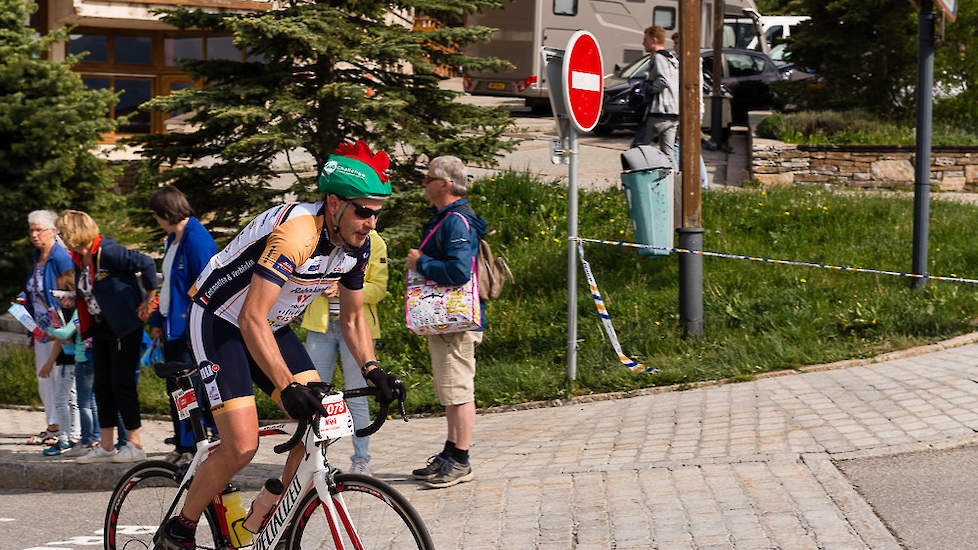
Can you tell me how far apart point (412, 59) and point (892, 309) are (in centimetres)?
526

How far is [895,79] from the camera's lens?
63.9ft

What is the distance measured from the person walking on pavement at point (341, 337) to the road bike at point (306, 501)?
190 centimetres

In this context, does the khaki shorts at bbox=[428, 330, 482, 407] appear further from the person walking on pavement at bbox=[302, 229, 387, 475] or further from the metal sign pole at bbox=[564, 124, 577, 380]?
the metal sign pole at bbox=[564, 124, 577, 380]

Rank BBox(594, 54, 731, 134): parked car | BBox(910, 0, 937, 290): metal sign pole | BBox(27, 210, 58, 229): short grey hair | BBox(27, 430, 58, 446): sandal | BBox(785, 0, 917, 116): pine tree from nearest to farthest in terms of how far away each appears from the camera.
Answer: BBox(27, 210, 58, 229): short grey hair
BBox(27, 430, 58, 446): sandal
BBox(910, 0, 937, 290): metal sign pole
BBox(785, 0, 917, 116): pine tree
BBox(594, 54, 731, 134): parked car

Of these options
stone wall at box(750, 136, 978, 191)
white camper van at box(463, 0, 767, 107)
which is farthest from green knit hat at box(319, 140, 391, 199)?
white camper van at box(463, 0, 767, 107)

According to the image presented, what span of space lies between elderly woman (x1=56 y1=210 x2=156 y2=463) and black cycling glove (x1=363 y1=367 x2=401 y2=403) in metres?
3.72

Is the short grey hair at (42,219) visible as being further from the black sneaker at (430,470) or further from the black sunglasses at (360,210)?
the black sunglasses at (360,210)

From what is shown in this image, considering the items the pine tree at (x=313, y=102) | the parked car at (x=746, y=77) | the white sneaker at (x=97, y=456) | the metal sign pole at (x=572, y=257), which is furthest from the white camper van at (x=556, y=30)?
the white sneaker at (x=97, y=456)

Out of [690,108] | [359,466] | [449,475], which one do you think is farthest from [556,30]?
[449,475]

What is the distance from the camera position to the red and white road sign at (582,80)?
8.70 meters

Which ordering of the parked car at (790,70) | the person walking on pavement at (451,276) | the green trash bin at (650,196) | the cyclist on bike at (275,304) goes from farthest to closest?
the parked car at (790,70) → the green trash bin at (650,196) → the person walking on pavement at (451,276) → the cyclist on bike at (275,304)

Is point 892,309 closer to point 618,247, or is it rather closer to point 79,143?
point 618,247

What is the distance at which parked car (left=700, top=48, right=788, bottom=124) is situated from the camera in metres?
22.6

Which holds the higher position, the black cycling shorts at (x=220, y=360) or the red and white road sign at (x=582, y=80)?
the red and white road sign at (x=582, y=80)
